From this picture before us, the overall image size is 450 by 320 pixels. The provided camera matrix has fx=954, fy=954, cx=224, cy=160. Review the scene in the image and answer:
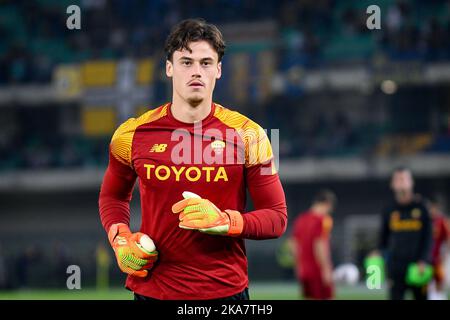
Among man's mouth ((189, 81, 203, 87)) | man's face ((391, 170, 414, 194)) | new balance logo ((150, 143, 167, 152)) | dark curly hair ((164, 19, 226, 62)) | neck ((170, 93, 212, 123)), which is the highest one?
dark curly hair ((164, 19, 226, 62))

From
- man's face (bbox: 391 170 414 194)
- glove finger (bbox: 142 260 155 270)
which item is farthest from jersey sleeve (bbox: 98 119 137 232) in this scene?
man's face (bbox: 391 170 414 194)

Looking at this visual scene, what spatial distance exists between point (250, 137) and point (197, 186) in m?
0.39

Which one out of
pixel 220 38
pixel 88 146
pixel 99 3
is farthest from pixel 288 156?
pixel 220 38

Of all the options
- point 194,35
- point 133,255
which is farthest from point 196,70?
point 133,255

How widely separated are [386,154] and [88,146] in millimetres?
11188

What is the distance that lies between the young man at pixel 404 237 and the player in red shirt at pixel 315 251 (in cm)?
251

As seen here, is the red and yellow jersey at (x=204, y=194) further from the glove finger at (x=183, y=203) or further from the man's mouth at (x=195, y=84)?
the man's mouth at (x=195, y=84)

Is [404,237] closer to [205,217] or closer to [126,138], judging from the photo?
[126,138]

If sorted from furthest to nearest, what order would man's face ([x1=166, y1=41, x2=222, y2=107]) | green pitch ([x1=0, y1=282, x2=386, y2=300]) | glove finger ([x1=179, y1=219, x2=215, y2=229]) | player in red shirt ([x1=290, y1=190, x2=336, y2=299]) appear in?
1. green pitch ([x1=0, y1=282, x2=386, y2=300])
2. player in red shirt ([x1=290, y1=190, x2=336, y2=299])
3. man's face ([x1=166, y1=41, x2=222, y2=107])
4. glove finger ([x1=179, y1=219, x2=215, y2=229])

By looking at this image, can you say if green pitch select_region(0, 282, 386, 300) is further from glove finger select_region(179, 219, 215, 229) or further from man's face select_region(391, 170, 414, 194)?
glove finger select_region(179, 219, 215, 229)

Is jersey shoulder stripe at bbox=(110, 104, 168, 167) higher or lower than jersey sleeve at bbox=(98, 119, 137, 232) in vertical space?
higher

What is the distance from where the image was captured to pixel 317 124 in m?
34.6

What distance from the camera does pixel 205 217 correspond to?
4.69 m

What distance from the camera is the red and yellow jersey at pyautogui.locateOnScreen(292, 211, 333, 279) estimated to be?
14.6m
